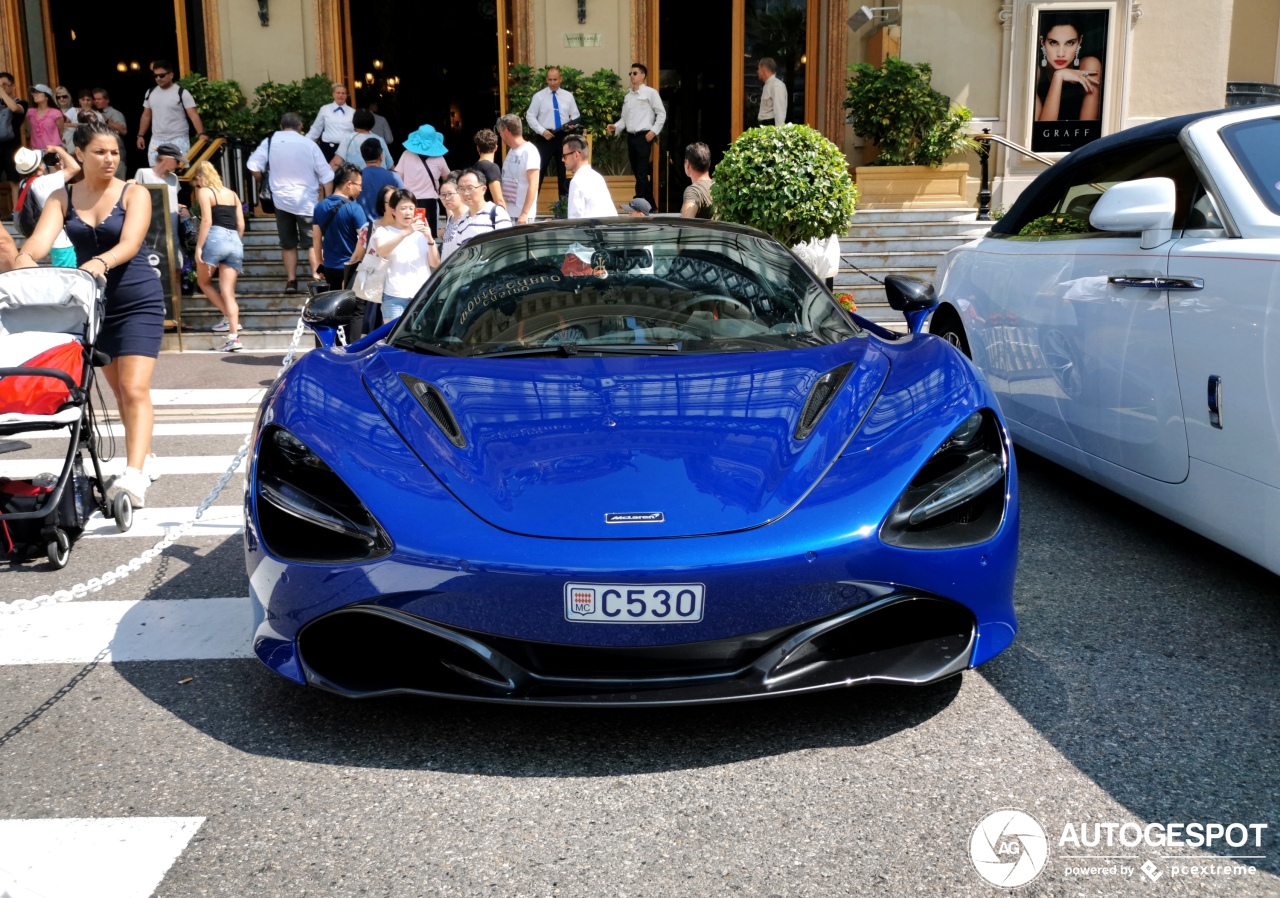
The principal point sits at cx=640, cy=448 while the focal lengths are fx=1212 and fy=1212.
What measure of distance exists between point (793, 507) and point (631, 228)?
204cm

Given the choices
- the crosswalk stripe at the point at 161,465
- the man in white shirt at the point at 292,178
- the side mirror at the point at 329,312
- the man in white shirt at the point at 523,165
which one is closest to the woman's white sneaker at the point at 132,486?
the crosswalk stripe at the point at 161,465

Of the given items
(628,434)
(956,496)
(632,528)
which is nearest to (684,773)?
(632,528)

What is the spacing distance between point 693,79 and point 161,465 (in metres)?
12.6

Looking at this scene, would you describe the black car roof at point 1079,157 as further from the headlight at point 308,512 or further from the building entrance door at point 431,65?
the building entrance door at point 431,65

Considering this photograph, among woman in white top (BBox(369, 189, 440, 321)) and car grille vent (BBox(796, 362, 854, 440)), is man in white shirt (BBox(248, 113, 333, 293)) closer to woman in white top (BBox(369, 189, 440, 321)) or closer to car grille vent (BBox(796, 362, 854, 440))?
woman in white top (BBox(369, 189, 440, 321))

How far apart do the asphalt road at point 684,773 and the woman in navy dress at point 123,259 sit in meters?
2.21

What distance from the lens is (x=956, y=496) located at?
308 centimetres

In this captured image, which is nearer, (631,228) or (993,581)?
(993,581)

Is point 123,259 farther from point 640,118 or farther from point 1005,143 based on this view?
point 1005,143

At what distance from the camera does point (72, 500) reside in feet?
16.5

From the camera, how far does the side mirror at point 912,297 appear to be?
4535mm

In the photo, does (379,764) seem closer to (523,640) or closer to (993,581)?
(523,640)

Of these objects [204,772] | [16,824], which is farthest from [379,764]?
[16,824]

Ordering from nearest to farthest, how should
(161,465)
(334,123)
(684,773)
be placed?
(684,773) → (161,465) → (334,123)
